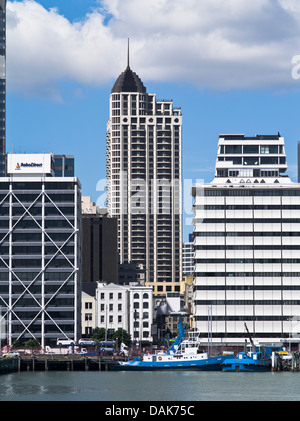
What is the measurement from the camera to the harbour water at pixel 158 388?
94562mm

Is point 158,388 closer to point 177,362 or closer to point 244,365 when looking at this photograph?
point 177,362

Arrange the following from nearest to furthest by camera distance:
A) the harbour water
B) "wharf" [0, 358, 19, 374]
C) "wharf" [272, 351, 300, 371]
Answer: the harbour water
"wharf" [0, 358, 19, 374]
"wharf" [272, 351, 300, 371]

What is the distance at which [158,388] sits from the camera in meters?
109

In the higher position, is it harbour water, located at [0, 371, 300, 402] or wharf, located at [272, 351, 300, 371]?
harbour water, located at [0, 371, 300, 402]

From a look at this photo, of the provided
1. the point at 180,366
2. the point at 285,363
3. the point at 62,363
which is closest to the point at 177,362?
the point at 180,366

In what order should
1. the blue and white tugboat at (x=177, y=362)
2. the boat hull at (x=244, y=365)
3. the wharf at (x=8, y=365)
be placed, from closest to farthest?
the wharf at (x=8, y=365), the blue and white tugboat at (x=177, y=362), the boat hull at (x=244, y=365)

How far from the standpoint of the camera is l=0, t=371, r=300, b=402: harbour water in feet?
310

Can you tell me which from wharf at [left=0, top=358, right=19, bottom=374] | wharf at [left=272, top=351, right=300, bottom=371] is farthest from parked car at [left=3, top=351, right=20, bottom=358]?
wharf at [left=272, top=351, right=300, bottom=371]

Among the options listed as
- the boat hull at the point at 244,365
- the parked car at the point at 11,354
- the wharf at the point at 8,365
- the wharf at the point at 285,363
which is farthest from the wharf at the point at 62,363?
the wharf at the point at 285,363

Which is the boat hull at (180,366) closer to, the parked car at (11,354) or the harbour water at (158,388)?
the harbour water at (158,388)

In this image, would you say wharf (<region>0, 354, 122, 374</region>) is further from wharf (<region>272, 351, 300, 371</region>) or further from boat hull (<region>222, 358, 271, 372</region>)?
wharf (<region>272, 351, 300, 371</region>)

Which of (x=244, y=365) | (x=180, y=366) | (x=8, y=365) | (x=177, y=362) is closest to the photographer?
(x=180, y=366)

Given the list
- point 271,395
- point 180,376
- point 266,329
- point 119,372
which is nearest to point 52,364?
point 119,372
